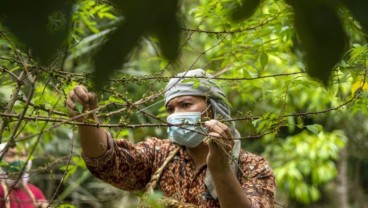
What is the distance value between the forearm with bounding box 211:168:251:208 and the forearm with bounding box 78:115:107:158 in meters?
0.38

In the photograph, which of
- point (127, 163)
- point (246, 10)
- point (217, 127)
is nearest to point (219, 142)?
point (217, 127)

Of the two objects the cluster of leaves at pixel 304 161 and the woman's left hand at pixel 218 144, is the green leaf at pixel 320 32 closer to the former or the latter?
the woman's left hand at pixel 218 144

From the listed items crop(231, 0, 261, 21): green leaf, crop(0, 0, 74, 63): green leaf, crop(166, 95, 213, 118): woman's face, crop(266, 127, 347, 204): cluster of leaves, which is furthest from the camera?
crop(266, 127, 347, 204): cluster of leaves

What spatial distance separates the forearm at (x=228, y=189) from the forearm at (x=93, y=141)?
38cm

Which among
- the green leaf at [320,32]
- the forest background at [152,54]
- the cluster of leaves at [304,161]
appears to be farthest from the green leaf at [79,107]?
the cluster of leaves at [304,161]

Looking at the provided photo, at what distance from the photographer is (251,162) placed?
2.63 metres

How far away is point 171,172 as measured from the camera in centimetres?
267

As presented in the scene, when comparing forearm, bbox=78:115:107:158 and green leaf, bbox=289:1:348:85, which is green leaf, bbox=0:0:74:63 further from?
forearm, bbox=78:115:107:158

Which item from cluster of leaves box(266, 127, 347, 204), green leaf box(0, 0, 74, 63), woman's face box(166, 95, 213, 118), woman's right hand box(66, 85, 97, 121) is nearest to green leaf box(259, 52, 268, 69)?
woman's face box(166, 95, 213, 118)

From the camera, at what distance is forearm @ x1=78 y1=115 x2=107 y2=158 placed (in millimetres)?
2336

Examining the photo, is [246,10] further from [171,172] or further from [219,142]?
[171,172]

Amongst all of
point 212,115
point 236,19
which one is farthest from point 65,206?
point 236,19

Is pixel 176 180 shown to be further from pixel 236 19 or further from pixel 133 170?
pixel 236 19

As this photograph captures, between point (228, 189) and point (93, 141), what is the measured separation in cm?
46
